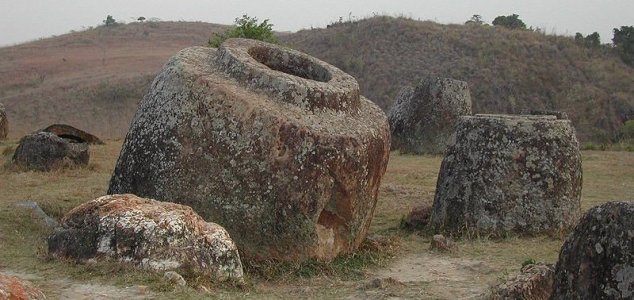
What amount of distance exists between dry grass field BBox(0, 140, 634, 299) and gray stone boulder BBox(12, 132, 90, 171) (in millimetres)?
1357

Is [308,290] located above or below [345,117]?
below

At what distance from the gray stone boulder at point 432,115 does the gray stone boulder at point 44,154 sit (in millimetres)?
9655

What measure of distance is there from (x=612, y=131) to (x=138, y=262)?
97.6ft

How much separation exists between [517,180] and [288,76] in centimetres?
319

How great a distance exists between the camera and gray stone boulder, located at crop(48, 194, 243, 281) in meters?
6.18

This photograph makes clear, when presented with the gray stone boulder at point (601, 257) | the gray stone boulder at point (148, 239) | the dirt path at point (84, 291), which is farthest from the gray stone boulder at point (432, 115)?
the gray stone boulder at point (601, 257)

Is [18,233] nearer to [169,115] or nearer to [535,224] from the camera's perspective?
[169,115]

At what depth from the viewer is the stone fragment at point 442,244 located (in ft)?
28.1

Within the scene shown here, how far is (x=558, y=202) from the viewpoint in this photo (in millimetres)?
9438

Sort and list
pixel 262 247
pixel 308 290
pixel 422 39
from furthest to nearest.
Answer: pixel 422 39 < pixel 262 247 < pixel 308 290

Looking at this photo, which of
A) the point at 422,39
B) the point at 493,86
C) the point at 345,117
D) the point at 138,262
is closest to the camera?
the point at 138,262

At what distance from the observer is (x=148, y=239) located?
6207 millimetres

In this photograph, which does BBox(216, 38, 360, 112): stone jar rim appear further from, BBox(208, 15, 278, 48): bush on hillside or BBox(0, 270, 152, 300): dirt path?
BBox(208, 15, 278, 48): bush on hillside

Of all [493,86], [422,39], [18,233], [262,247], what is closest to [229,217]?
[262,247]
